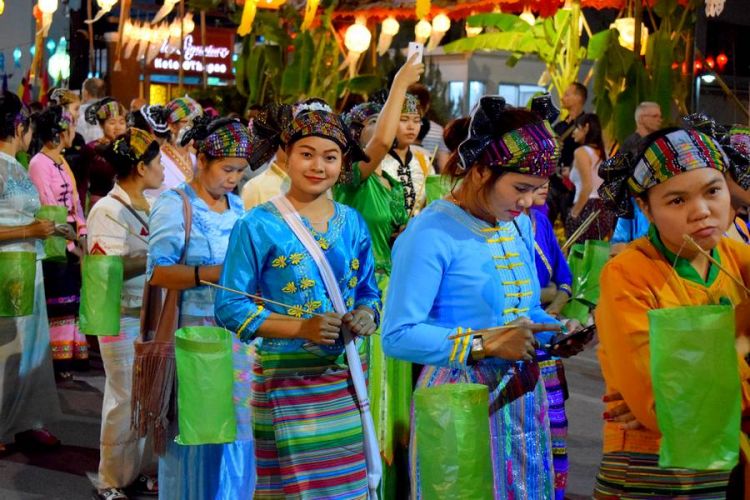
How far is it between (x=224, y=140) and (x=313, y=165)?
3.25 ft

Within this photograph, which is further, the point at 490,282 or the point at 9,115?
the point at 9,115

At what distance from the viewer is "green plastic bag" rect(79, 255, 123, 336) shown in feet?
17.6

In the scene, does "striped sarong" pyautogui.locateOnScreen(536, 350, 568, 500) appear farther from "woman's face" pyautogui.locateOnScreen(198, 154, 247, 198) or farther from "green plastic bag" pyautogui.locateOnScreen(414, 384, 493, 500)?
"green plastic bag" pyautogui.locateOnScreen(414, 384, 493, 500)

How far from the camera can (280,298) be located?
3932mm

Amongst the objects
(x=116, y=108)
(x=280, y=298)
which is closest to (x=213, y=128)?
(x=280, y=298)

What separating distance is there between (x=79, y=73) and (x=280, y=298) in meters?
30.5

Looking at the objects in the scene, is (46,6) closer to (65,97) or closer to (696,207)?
(65,97)

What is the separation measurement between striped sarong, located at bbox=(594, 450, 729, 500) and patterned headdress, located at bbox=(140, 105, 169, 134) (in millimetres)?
4646

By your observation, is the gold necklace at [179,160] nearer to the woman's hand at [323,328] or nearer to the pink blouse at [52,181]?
the pink blouse at [52,181]

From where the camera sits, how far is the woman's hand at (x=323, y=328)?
12.3 ft

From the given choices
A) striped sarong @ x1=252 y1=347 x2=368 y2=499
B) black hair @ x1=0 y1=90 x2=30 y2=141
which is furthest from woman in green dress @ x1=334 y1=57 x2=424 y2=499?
black hair @ x1=0 y1=90 x2=30 y2=141

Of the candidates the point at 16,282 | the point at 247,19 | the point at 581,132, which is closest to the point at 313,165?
the point at 16,282

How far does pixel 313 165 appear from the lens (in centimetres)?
399

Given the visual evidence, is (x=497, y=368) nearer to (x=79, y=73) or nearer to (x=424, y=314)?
(x=424, y=314)
